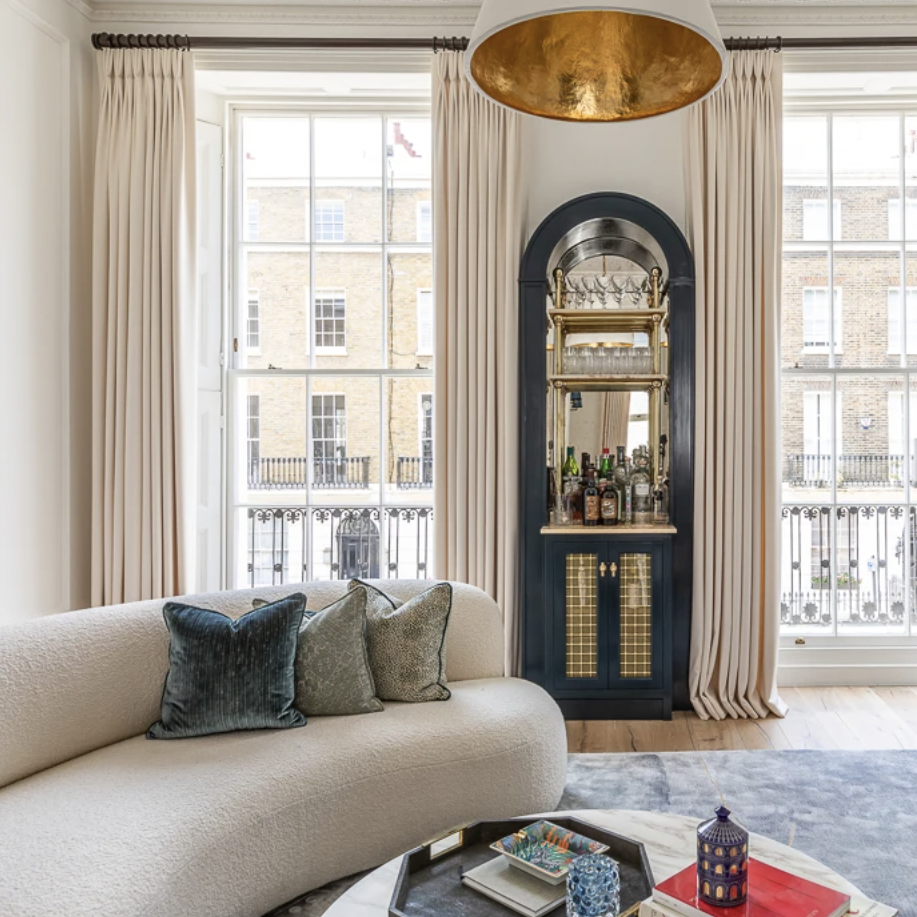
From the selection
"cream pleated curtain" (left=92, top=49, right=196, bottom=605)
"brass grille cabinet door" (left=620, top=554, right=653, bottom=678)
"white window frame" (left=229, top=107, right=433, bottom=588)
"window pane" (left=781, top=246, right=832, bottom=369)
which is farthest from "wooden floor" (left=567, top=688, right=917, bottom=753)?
"cream pleated curtain" (left=92, top=49, right=196, bottom=605)

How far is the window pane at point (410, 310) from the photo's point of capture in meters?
4.17

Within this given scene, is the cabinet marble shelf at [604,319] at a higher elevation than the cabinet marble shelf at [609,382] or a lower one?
higher

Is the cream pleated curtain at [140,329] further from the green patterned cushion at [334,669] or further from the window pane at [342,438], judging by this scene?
the green patterned cushion at [334,669]

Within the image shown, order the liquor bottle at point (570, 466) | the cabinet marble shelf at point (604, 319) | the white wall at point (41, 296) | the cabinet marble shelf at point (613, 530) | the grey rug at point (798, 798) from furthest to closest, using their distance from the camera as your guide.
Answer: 1. the liquor bottle at point (570, 466)
2. the cabinet marble shelf at point (604, 319)
3. the cabinet marble shelf at point (613, 530)
4. the white wall at point (41, 296)
5. the grey rug at point (798, 798)

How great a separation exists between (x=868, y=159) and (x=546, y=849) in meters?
3.91

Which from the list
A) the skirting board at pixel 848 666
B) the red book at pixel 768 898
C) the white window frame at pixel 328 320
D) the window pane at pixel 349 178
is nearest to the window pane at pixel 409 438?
the white window frame at pixel 328 320

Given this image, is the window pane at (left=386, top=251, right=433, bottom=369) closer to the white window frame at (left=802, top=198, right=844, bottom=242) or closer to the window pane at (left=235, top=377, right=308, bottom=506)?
the window pane at (left=235, top=377, right=308, bottom=506)

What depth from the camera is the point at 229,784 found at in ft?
6.70

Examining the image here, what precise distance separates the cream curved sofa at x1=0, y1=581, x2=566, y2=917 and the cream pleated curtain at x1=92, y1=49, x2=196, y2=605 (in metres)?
1.22

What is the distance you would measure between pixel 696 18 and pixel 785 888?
5.16ft

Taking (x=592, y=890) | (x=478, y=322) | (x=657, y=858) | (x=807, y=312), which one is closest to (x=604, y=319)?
(x=478, y=322)

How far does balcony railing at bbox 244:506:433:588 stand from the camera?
164 inches

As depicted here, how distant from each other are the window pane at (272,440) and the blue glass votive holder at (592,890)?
297 cm

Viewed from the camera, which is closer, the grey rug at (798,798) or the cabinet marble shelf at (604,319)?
the grey rug at (798,798)
